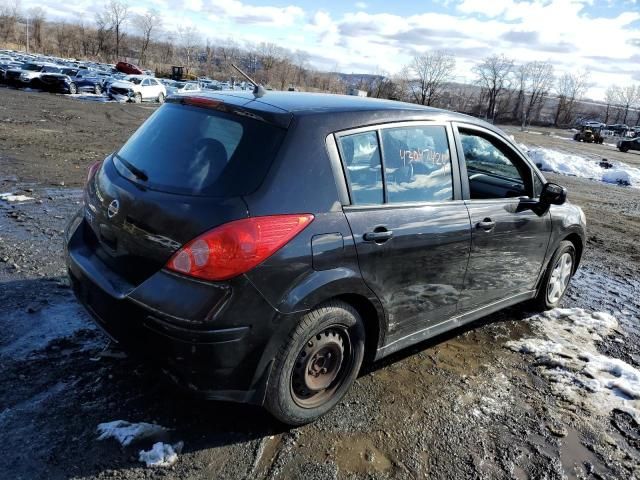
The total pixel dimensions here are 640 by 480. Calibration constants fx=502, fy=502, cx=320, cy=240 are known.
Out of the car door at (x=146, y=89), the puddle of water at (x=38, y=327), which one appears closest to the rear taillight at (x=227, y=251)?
the puddle of water at (x=38, y=327)

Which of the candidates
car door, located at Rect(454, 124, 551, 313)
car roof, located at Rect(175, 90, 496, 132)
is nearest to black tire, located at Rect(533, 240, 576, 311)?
car door, located at Rect(454, 124, 551, 313)

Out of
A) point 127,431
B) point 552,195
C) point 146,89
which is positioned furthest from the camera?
point 146,89

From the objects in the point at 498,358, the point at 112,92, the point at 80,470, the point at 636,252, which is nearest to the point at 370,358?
the point at 498,358

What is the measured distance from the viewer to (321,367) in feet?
9.77

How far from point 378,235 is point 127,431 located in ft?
5.76

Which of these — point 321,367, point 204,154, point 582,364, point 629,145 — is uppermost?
point 629,145

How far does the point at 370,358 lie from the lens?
3252 mm

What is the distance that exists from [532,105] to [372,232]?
113 metres

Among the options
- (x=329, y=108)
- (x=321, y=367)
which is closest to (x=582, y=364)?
(x=321, y=367)

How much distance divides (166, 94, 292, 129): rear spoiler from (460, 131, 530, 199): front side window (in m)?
1.53

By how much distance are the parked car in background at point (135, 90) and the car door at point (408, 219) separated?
30.8 meters

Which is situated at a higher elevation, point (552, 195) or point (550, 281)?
point (552, 195)

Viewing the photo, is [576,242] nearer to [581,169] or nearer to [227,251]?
[227,251]

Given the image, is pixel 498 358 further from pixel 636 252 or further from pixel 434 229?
pixel 636 252
